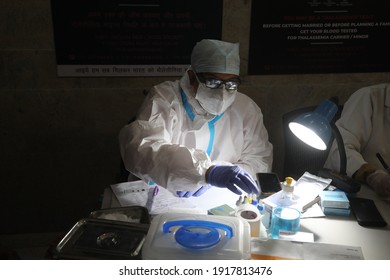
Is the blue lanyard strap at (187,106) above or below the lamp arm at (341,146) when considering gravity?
above

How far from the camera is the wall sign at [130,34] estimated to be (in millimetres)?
2176

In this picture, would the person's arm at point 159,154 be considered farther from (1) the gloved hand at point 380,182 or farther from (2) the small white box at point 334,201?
(1) the gloved hand at point 380,182

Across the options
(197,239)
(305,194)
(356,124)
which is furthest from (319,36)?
(197,239)

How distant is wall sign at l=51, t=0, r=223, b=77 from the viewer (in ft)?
7.14

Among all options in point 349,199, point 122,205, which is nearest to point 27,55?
point 122,205

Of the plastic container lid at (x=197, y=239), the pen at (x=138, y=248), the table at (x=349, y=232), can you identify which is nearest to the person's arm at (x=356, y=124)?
the table at (x=349, y=232)

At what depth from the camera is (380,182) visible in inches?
64.2

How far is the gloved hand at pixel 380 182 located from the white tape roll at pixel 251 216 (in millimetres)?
649

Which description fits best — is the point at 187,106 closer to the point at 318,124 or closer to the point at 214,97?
the point at 214,97

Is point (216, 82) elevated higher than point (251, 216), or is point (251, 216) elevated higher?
point (216, 82)

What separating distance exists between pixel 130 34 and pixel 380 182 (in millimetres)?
1523

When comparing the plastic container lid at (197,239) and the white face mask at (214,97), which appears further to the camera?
the white face mask at (214,97)

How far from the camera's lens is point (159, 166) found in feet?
4.80

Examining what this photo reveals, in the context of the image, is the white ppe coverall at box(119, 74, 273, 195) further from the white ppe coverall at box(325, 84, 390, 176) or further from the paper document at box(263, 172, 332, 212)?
the white ppe coverall at box(325, 84, 390, 176)
